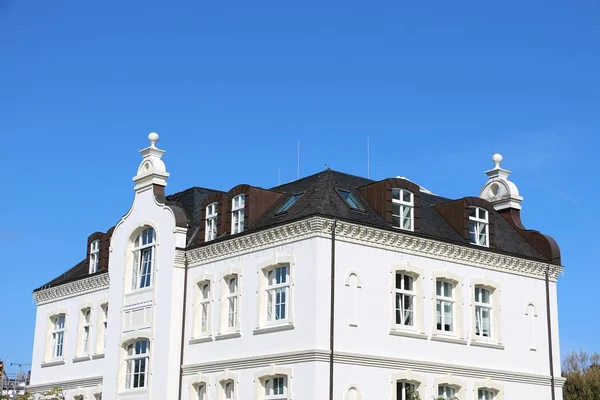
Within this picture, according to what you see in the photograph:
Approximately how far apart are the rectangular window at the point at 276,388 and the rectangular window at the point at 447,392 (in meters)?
6.11

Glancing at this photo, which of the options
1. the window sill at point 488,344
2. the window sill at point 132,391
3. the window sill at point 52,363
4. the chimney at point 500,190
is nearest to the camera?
the window sill at point 488,344

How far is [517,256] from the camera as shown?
3934 centimetres

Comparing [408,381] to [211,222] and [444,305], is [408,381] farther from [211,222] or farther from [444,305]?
[211,222]

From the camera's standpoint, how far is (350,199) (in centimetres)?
3638

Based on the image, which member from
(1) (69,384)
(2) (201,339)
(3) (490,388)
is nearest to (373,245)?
(3) (490,388)

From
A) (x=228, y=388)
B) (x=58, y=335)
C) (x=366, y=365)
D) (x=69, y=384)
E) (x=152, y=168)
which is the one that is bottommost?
(x=228, y=388)

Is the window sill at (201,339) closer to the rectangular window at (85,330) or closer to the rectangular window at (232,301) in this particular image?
the rectangular window at (232,301)

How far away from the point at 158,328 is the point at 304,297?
8090mm

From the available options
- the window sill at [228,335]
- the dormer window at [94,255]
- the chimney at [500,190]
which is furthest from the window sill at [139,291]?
the chimney at [500,190]

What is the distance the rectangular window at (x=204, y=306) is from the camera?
123 feet

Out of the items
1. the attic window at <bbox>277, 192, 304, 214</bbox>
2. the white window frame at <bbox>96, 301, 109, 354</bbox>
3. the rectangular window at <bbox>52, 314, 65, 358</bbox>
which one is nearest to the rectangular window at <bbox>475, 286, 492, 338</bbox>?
the attic window at <bbox>277, 192, 304, 214</bbox>

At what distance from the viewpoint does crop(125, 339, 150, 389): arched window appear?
39.3m

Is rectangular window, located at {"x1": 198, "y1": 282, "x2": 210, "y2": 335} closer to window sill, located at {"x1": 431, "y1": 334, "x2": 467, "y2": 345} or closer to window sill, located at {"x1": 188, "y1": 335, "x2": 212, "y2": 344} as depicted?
window sill, located at {"x1": 188, "y1": 335, "x2": 212, "y2": 344}

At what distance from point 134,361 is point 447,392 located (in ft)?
42.6
